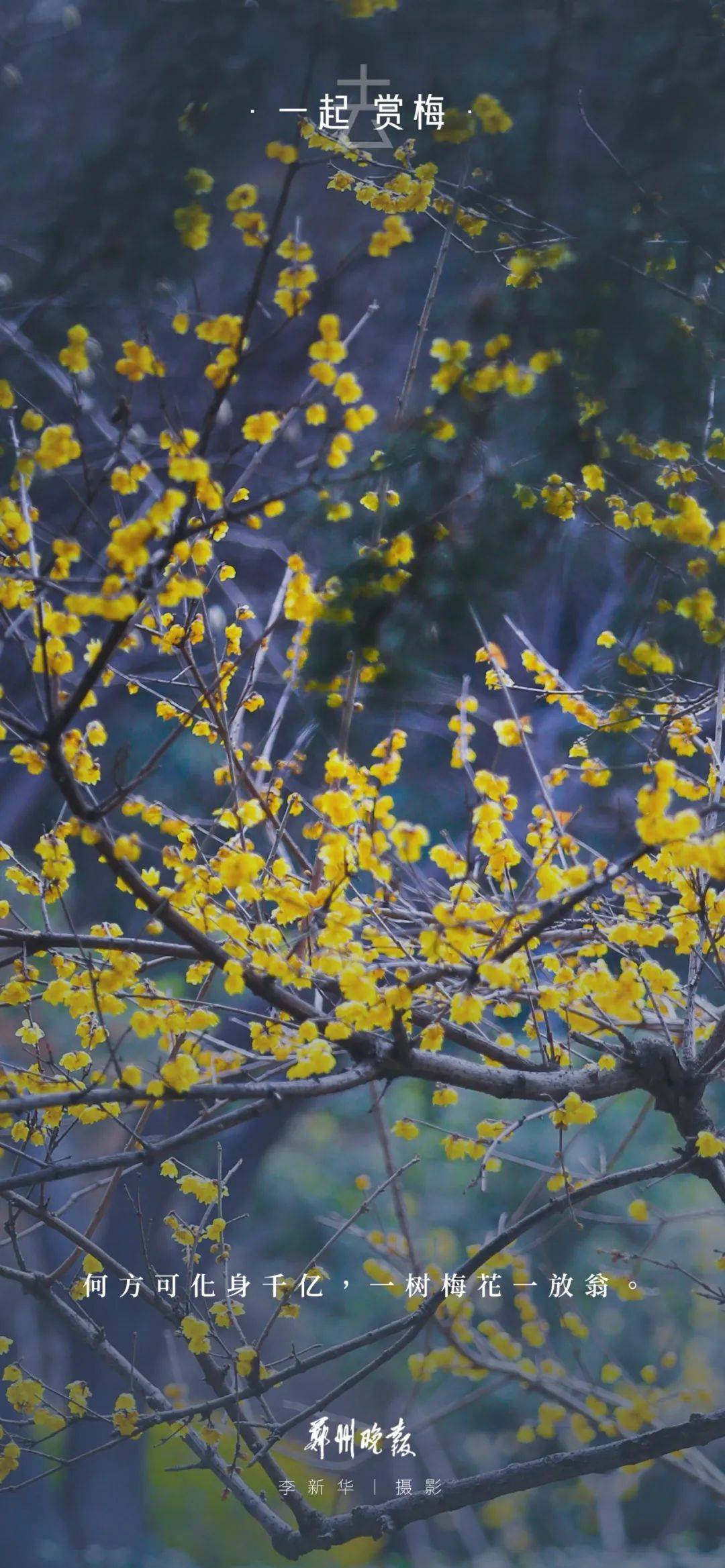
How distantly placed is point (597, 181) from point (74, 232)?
0.79 meters

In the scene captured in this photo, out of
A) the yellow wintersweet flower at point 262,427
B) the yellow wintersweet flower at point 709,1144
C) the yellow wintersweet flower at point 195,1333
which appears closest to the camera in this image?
the yellow wintersweet flower at point 262,427

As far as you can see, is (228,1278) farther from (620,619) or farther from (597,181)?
(597,181)

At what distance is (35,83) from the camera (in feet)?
5.49

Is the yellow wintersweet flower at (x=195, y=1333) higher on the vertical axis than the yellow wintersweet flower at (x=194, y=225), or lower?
lower

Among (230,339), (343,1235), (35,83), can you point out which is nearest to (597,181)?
(230,339)

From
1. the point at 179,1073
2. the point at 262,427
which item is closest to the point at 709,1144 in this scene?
the point at 179,1073

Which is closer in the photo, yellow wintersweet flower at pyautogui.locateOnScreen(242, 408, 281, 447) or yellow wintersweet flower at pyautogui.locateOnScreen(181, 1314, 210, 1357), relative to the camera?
yellow wintersweet flower at pyautogui.locateOnScreen(242, 408, 281, 447)

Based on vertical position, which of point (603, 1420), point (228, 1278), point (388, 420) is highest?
point (388, 420)

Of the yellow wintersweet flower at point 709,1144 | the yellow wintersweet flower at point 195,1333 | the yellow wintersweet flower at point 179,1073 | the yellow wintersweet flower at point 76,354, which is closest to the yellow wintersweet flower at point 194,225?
the yellow wintersweet flower at point 76,354

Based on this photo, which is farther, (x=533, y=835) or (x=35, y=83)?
(x=35, y=83)

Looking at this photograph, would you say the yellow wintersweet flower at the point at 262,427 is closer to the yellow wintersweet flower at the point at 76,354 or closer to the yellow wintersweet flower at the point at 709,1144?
the yellow wintersweet flower at the point at 76,354

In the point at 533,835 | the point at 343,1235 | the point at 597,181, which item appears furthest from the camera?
the point at 343,1235

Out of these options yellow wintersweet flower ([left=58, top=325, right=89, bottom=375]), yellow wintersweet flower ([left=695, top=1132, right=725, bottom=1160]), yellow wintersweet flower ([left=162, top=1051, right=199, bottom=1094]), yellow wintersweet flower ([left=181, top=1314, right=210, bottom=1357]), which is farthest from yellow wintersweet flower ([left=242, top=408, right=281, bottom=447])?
yellow wintersweet flower ([left=181, top=1314, right=210, bottom=1357])

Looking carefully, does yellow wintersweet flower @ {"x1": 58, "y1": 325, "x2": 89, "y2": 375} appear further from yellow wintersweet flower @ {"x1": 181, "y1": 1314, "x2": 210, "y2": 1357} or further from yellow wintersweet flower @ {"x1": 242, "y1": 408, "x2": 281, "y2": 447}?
yellow wintersweet flower @ {"x1": 181, "y1": 1314, "x2": 210, "y2": 1357}
